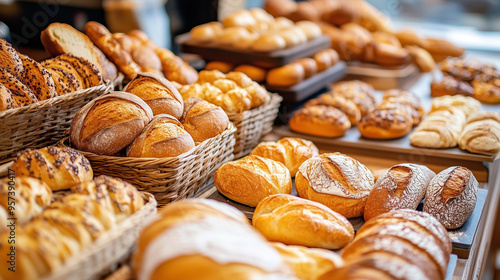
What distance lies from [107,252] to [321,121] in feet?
5.79

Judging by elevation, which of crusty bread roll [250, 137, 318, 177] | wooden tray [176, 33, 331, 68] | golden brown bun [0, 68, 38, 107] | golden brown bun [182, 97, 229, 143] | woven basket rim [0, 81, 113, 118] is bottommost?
crusty bread roll [250, 137, 318, 177]

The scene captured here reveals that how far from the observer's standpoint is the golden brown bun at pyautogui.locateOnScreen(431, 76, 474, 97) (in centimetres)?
344

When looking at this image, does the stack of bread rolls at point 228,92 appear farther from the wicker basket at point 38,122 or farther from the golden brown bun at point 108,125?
the golden brown bun at point 108,125

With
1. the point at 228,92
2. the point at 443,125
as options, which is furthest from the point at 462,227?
the point at 228,92

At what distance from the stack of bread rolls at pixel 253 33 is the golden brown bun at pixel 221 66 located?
142 millimetres

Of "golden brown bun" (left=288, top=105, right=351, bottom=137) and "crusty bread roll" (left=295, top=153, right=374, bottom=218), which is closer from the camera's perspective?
"crusty bread roll" (left=295, top=153, right=374, bottom=218)

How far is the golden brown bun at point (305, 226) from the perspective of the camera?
148 centimetres

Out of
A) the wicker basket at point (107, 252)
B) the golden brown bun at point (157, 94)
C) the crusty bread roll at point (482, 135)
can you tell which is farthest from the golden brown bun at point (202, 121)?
the crusty bread roll at point (482, 135)

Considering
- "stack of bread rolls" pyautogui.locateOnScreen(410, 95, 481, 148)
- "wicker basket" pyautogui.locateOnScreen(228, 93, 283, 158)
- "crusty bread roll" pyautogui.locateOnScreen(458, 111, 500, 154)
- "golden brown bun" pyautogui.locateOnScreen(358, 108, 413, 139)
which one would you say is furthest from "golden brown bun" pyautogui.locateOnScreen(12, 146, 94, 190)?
"crusty bread roll" pyautogui.locateOnScreen(458, 111, 500, 154)

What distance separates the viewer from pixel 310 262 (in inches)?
49.8

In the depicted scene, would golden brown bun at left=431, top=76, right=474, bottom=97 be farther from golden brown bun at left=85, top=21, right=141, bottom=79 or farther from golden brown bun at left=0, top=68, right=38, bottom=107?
golden brown bun at left=0, top=68, right=38, bottom=107

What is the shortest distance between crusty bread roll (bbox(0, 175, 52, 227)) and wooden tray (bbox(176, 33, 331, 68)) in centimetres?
197

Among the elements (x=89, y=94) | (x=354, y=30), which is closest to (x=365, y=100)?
(x=354, y=30)

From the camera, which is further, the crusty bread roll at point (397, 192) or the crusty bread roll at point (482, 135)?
the crusty bread roll at point (482, 135)
